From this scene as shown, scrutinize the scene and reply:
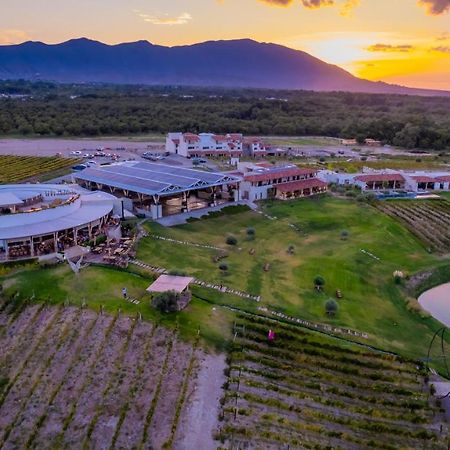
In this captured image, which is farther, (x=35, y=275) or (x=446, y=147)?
(x=446, y=147)

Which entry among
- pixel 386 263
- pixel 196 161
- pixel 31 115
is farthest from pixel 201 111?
pixel 386 263

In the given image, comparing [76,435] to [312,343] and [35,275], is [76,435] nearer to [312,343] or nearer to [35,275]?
[312,343]

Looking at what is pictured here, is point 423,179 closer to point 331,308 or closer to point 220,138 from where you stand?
point 220,138

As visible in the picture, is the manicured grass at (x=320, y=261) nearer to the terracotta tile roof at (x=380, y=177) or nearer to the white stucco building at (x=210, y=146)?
the terracotta tile roof at (x=380, y=177)

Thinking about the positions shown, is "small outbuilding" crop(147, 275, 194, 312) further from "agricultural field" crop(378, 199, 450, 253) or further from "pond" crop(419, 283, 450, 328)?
"agricultural field" crop(378, 199, 450, 253)

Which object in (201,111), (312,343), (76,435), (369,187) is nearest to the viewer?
(76,435)
